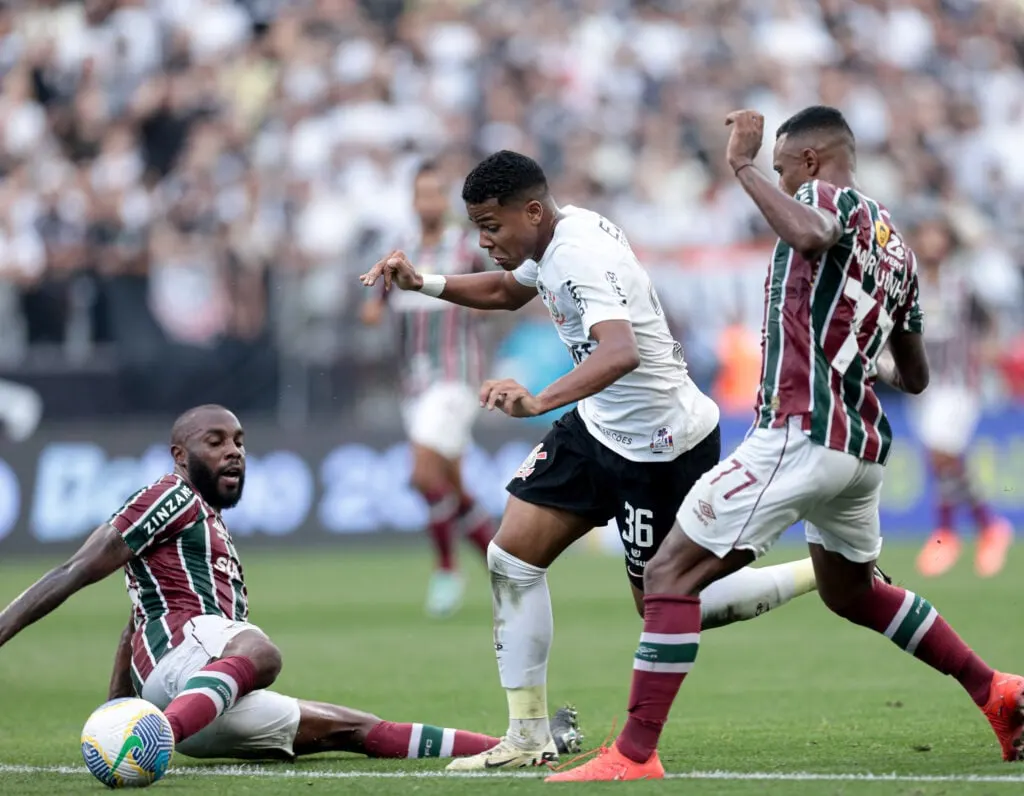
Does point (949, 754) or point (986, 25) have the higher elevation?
point (986, 25)

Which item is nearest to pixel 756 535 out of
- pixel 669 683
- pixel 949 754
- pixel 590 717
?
pixel 669 683

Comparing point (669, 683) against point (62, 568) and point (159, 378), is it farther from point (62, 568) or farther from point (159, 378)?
point (159, 378)

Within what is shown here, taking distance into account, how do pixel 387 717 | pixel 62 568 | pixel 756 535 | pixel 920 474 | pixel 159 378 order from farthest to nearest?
pixel 920 474, pixel 159 378, pixel 387 717, pixel 62 568, pixel 756 535

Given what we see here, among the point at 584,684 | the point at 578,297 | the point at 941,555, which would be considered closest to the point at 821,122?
the point at 578,297

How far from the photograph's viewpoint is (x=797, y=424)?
5.91m

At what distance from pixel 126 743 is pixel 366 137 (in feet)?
50.4

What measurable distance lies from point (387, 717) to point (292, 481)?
9632 millimetres

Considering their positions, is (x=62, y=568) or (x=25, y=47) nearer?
(x=62, y=568)

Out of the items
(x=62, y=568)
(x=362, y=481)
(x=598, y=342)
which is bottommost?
(x=362, y=481)

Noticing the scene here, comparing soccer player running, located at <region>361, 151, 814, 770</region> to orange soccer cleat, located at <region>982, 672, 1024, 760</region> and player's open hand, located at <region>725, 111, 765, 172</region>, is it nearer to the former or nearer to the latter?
player's open hand, located at <region>725, 111, 765, 172</region>

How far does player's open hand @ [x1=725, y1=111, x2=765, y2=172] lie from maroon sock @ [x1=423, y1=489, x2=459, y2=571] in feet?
25.4

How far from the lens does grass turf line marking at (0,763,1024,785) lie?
577 cm

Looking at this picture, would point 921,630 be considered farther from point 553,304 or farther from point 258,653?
point 258,653

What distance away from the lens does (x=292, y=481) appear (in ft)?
57.4
